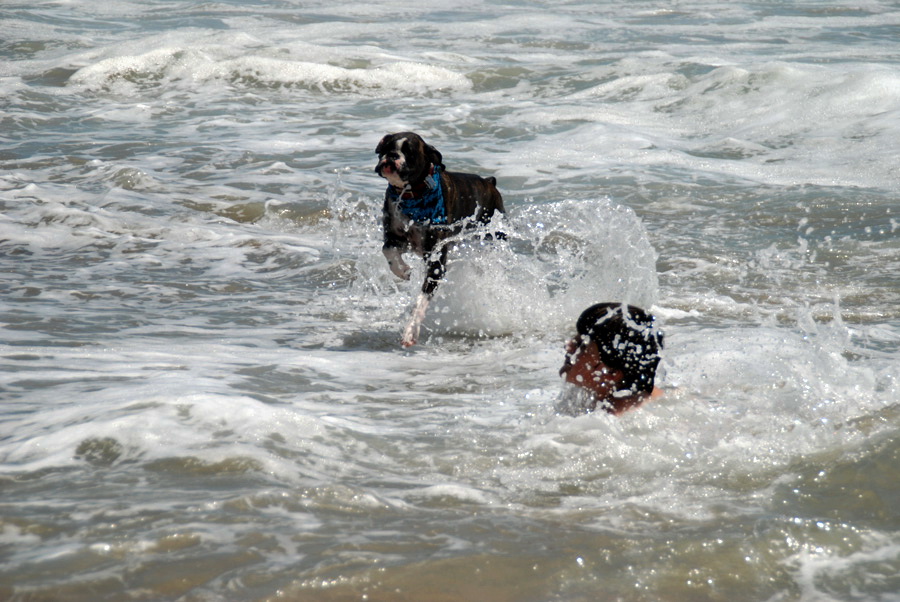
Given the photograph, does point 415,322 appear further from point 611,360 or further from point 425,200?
point 611,360

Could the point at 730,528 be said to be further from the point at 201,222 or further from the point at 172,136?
the point at 172,136

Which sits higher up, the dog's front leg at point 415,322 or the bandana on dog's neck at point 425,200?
the bandana on dog's neck at point 425,200

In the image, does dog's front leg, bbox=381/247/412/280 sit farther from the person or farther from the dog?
the person

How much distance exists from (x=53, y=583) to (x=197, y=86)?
54.3 ft

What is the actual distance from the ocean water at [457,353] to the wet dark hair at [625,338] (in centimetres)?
17

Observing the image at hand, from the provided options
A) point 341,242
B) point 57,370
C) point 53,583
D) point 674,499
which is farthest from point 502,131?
point 53,583

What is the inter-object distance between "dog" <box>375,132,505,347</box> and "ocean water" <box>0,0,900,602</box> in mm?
255

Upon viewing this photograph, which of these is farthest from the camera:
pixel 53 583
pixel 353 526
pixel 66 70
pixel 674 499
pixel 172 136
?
pixel 66 70

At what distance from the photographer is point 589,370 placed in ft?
14.0

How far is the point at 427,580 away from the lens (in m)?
2.91

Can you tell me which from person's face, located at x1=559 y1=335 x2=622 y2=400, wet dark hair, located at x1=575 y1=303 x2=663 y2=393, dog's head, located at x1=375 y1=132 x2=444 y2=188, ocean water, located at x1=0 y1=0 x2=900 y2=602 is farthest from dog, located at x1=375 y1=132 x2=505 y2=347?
wet dark hair, located at x1=575 y1=303 x2=663 y2=393

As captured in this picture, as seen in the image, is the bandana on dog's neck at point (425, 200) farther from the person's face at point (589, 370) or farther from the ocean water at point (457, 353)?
the person's face at point (589, 370)

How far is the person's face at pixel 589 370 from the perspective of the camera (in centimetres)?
422

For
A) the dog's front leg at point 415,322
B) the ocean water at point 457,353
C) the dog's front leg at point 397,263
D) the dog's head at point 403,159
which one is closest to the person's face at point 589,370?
the ocean water at point 457,353
